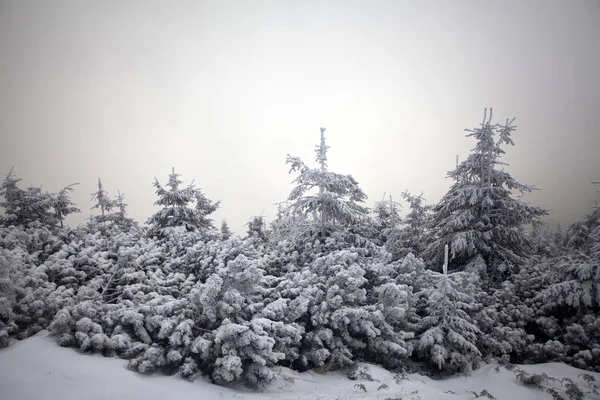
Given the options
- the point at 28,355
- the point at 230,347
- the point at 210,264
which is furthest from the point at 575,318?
the point at 28,355

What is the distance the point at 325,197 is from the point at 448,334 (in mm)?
7319

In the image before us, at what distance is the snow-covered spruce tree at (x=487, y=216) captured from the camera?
12.4 metres

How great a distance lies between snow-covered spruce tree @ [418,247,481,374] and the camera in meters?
7.50

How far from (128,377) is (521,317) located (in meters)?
11.4

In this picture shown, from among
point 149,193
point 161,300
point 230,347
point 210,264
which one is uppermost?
point 149,193

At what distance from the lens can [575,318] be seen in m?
8.55

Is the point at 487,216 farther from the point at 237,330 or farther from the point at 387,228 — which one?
the point at 237,330

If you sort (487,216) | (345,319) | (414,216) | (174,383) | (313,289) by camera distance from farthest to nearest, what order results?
(414,216) < (487,216) < (313,289) < (345,319) < (174,383)

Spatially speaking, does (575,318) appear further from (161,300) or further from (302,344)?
(161,300)

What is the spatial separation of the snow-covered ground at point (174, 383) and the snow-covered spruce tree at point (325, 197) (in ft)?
21.4

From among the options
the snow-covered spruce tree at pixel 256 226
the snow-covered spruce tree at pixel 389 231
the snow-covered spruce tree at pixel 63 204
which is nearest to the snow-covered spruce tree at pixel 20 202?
the snow-covered spruce tree at pixel 63 204

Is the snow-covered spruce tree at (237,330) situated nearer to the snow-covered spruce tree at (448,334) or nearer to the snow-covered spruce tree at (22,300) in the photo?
the snow-covered spruce tree at (22,300)

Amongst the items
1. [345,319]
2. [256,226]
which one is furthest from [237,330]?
[256,226]

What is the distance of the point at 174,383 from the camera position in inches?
224
